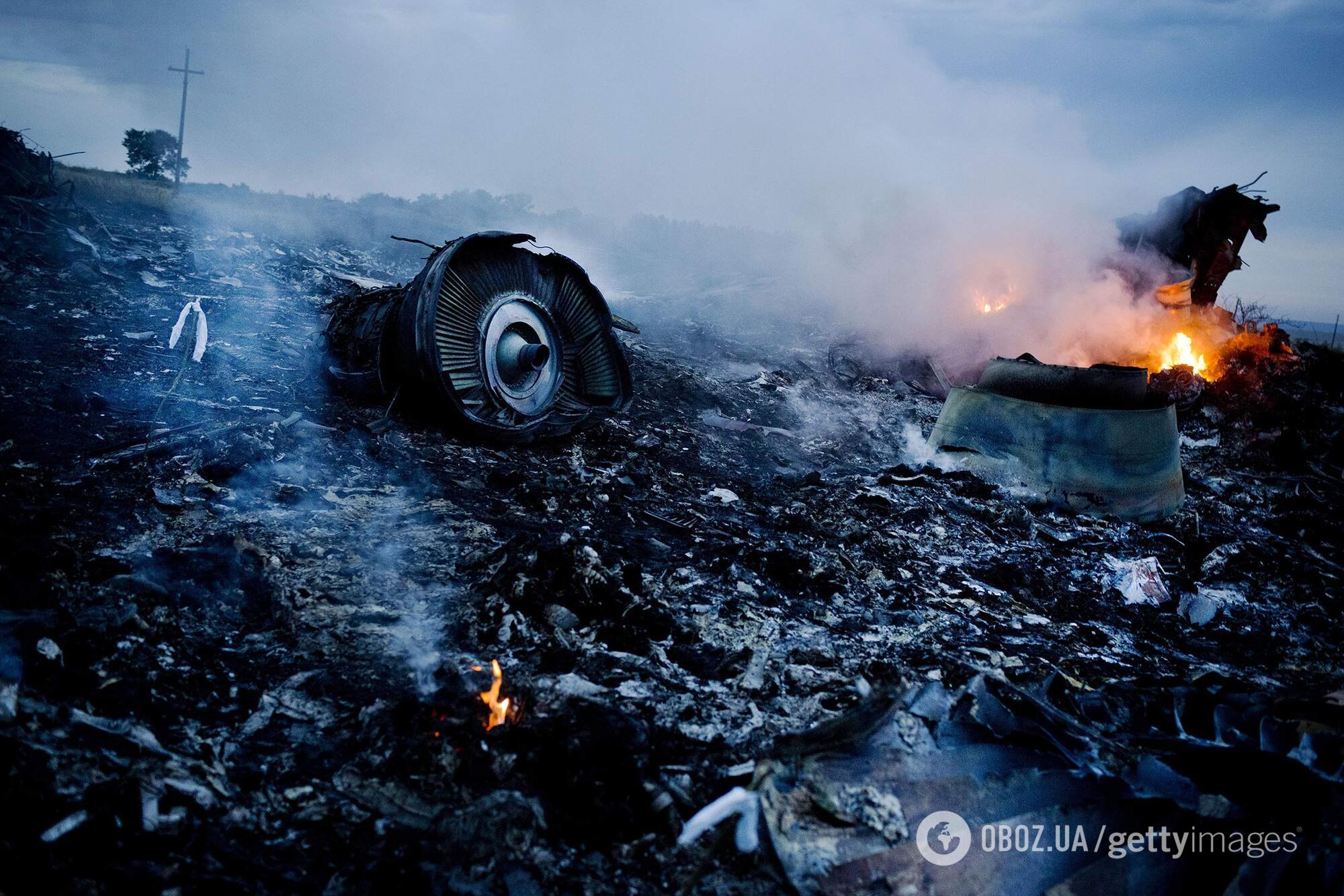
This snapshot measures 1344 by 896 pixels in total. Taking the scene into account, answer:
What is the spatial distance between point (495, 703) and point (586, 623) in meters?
0.74

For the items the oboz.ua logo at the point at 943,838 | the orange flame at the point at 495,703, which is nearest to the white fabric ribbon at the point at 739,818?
the oboz.ua logo at the point at 943,838

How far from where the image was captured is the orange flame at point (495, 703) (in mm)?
2422

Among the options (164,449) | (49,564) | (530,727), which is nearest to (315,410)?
(164,449)

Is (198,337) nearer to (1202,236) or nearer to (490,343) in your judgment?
(490,343)

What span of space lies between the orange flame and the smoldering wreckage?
0.06 feet

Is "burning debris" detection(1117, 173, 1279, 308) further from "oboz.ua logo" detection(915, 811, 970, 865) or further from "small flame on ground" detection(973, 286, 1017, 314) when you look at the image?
"oboz.ua logo" detection(915, 811, 970, 865)

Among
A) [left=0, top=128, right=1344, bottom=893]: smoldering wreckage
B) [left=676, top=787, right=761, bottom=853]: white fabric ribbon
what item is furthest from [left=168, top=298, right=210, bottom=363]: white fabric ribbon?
[left=676, top=787, right=761, bottom=853]: white fabric ribbon

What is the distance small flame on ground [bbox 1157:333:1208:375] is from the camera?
10453 mm

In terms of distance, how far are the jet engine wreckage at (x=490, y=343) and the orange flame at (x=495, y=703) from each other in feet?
9.73

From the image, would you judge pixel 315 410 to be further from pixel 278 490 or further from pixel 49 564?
pixel 49 564

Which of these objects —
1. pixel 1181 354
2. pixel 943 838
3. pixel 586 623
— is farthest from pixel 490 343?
pixel 1181 354

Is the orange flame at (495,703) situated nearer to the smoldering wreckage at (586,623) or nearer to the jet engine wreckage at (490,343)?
the smoldering wreckage at (586,623)

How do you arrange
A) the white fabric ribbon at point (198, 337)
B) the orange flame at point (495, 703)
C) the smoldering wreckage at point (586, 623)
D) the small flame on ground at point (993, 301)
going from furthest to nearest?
the small flame on ground at point (993, 301) → the white fabric ribbon at point (198, 337) → the orange flame at point (495, 703) → the smoldering wreckage at point (586, 623)

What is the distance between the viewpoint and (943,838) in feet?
6.89
